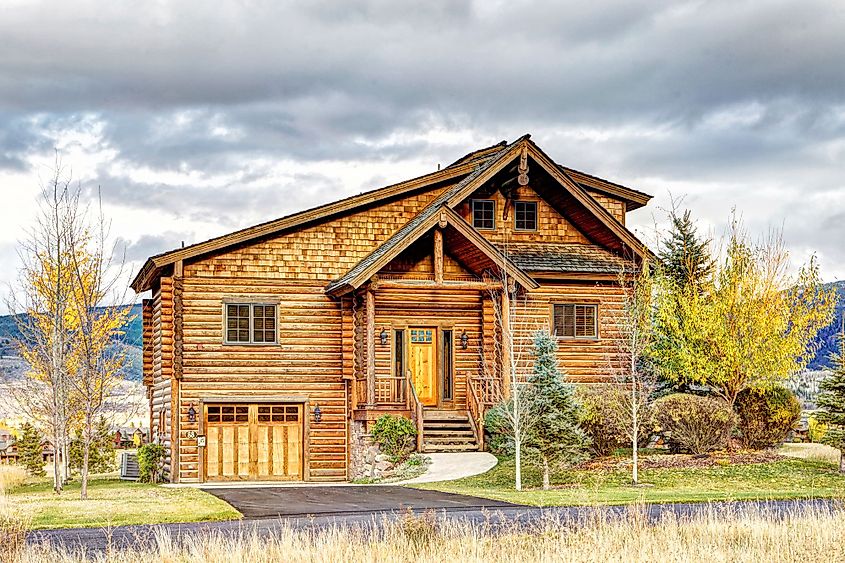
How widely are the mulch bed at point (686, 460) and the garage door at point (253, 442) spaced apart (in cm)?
904

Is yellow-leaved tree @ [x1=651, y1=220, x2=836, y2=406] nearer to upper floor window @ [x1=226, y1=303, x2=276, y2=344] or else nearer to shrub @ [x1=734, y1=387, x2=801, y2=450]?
shrub @ [x1=734, y1=387, x2=801, y2=450]

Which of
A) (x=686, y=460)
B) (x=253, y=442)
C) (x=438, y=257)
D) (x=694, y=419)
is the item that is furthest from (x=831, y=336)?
(x=253, y=442)

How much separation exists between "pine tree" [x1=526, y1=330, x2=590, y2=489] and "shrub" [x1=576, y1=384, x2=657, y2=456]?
2.24 metres

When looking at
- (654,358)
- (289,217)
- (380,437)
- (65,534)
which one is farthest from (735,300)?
(65,534)

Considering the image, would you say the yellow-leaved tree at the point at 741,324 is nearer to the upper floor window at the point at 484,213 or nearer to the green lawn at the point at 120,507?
the upper floor window at the point at 484,213

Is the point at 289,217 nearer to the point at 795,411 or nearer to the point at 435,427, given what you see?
the point at 435,427

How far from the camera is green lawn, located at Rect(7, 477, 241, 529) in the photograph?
67.3ft

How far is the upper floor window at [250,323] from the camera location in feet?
111

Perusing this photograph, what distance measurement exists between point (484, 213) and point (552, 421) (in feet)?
37.2

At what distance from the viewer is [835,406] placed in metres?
28.3

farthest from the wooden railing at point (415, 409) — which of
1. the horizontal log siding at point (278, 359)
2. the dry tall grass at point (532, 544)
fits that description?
the dry tall grass at point (532, 544)

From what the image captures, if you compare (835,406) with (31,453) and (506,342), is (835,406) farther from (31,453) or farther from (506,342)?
(31,453)

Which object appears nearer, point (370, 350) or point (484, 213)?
point (370, 350)

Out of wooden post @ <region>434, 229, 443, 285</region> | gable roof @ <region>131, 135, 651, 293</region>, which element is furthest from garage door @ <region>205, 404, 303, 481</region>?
wooden post @ <region>434, 229, 443, 285</region>
